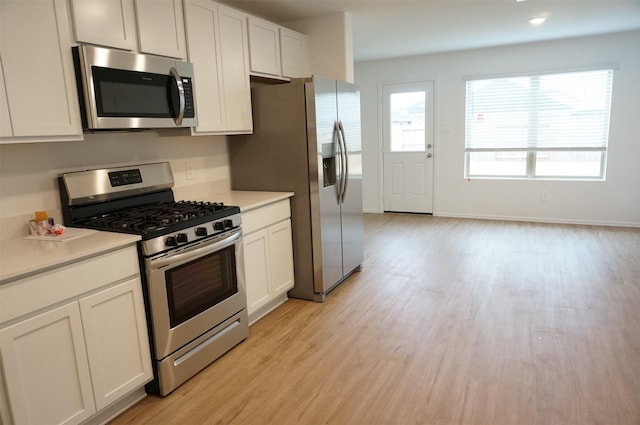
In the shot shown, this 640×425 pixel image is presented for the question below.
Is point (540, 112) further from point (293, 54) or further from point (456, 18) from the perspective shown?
point (293, 54)

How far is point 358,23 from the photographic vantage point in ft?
13.8

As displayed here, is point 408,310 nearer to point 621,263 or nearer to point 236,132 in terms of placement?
point 236,132

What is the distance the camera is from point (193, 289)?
2383mm

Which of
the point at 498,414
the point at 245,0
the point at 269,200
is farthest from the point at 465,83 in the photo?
the point at 498,414

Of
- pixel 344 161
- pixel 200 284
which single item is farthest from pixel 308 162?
pixel 200 284

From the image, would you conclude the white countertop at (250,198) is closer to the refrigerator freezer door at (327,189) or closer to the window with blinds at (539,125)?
the refrigerator freezer door at (327,189)

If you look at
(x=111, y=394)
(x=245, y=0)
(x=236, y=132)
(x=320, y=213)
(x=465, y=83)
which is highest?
(x=245, y=0)

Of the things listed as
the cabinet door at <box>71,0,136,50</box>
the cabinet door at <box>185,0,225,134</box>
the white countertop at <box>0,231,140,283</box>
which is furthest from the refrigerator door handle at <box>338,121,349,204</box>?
the white countertop at <box>0,231,140,283</box>

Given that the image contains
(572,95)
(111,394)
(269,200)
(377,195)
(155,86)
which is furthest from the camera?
(377,195)

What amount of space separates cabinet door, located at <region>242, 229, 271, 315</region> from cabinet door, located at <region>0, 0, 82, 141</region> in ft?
4.18

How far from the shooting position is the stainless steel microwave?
2113 millimetres

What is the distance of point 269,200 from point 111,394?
5.10 ft

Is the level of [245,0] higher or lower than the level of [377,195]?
higher

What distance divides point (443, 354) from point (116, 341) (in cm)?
182
